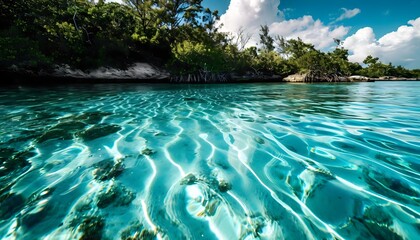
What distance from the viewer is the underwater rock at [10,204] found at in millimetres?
1200

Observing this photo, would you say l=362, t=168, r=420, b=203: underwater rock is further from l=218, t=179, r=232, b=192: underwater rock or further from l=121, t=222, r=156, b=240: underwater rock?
l=121, t=222, r=156, b=240: underwater rock

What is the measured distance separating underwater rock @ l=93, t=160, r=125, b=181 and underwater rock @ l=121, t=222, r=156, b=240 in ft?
2.19

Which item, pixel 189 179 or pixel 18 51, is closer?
pixel 189 179

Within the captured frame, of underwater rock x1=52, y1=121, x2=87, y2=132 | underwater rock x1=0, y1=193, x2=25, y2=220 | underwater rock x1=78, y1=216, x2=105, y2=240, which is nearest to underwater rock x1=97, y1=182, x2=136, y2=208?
underwater rock x1=78, y1=216, x2=105, y2=240

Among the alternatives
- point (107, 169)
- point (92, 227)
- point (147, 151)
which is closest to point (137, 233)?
point (92, 227)

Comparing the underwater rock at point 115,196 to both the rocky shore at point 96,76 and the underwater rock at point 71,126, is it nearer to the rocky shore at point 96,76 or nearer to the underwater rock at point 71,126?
the underwater rock at point 71,126

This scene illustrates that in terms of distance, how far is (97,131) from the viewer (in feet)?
9.50

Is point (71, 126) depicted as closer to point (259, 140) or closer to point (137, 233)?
point (137, 233)

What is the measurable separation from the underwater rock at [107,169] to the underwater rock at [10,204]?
1.53 feet

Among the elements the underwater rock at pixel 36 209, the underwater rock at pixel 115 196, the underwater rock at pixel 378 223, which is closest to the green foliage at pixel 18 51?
the underwater rock at pixel 36 209

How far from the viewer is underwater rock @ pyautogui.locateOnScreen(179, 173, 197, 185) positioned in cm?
152

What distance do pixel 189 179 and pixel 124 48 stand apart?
17459mm

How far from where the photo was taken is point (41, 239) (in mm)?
1021

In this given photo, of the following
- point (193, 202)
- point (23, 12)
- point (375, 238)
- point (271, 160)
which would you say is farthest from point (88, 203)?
point (23, 12)
